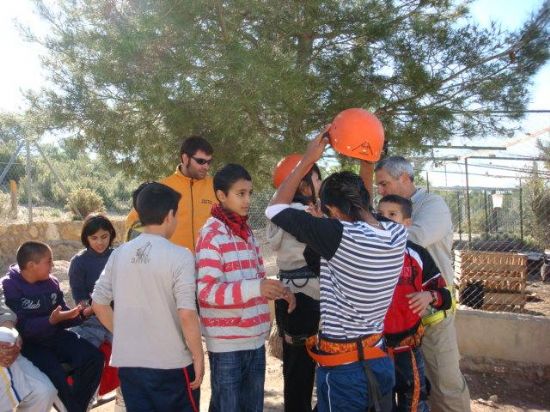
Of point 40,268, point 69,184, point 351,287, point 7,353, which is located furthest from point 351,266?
point 69,184

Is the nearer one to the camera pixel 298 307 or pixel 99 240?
pixel 298 307

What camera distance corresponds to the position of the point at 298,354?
331cm

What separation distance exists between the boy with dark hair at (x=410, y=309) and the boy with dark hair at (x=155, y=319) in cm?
105

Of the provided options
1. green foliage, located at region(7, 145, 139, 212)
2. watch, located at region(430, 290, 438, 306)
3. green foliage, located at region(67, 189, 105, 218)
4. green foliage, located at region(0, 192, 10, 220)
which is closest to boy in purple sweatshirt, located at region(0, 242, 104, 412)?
watch, located at region(430, 290, 438, 306)

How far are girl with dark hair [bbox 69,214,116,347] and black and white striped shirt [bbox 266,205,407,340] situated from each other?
81.9 inches

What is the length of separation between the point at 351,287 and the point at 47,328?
228cm

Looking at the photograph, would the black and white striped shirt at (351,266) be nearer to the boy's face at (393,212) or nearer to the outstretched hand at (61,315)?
the boy's face at (393,212)

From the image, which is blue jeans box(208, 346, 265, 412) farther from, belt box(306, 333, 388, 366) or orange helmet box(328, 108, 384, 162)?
orange helmet box(328, 108, 384, 162)

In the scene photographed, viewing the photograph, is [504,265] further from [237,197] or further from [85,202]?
[85,202]

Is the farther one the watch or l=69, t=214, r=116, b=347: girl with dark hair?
l=69, t=214, r=116, b=347: girl with dark hair

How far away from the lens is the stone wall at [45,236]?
36.1 ft

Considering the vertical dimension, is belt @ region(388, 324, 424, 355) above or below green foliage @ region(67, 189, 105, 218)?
below

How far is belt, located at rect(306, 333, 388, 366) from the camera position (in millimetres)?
2295

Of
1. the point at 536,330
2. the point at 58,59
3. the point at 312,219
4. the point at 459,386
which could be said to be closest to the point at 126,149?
the point at 58,59
